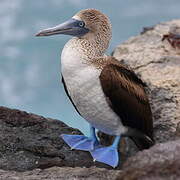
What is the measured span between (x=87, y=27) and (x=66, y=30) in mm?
194

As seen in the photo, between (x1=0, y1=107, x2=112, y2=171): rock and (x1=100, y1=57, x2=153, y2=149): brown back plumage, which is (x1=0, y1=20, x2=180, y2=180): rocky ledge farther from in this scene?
(x1=100, y1=57, x2=153, y2=149): brown back plumage

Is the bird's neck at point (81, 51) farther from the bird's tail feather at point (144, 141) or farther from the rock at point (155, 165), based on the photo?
the rock at point (155, 165)

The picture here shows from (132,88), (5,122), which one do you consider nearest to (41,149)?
(5,122)

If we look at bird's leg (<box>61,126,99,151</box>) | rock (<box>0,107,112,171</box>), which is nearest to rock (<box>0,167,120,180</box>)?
rock (<box>0,107,112,171</box>)

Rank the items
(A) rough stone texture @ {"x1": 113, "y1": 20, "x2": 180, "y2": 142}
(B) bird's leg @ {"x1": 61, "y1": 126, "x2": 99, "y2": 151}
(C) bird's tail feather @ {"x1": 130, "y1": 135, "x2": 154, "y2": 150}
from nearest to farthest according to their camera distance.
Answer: (B) bird's leg @ {"x1": 61, "y1": 126, "x2": 99, "y2": 151} < (C) bird's tail feather @ {"x1": 130, "y1": 135, "x2": 154, "y2": 150} < (A) rough stone texture @ {"x1": 113, "y1": 20, "x2": 180, "y2": 142}

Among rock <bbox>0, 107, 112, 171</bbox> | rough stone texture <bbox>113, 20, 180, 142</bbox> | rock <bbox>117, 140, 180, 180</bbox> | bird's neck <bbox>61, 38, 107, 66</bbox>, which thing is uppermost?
rock <bbox>117, 140, 180, 180</bbox>

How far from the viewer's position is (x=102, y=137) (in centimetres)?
668

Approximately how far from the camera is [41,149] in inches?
205

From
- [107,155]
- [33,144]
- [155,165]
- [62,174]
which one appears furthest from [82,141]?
[155,165]

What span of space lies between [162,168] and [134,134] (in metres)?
2.33

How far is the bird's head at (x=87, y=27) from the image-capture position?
5188mm

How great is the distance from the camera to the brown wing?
5039 millimetres

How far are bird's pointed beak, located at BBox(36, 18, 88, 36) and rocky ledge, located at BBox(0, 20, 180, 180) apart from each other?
90cm

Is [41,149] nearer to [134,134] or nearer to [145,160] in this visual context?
[134,134]
